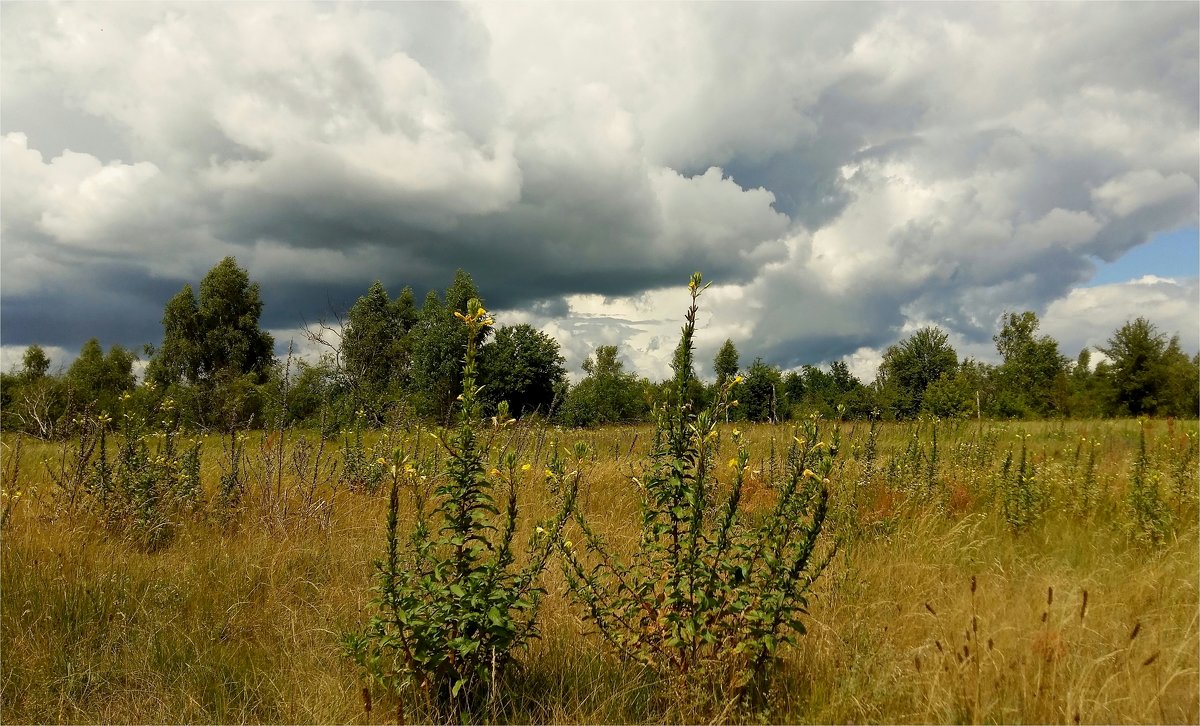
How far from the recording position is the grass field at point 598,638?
3.10 meters

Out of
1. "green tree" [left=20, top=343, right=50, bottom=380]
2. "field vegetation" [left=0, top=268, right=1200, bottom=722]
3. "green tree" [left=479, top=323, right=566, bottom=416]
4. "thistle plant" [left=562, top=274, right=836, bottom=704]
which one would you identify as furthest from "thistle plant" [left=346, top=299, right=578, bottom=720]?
"green tree" [left=20, top=343, right=50, bottom=380]

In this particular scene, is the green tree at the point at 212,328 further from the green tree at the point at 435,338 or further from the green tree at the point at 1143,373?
the green tree at the point at 1143,373

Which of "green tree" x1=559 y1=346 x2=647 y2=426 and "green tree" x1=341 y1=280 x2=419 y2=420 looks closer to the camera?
"green tree" x1=341 y1=280 x2=419 y2=420

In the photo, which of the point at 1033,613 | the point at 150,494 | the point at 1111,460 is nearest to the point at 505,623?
the point at 1033,613

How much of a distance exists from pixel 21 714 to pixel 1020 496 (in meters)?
7.83

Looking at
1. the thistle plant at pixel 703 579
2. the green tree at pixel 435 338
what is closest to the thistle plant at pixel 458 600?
the thistle plant at pixel 703 579

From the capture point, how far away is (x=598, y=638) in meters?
3.72

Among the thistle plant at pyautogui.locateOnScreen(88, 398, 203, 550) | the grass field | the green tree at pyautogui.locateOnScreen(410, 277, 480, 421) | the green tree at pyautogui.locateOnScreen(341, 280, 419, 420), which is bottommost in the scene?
the grass field

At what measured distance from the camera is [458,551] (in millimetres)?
3006

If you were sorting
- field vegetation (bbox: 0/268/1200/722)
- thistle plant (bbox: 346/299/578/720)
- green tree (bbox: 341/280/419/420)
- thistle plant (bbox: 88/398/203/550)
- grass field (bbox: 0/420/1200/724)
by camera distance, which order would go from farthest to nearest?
green tree (bbox: 341/280/419/420), thistle plant (bbox: 88/398/203/550), grass field (bbox: 0/420/1200/724), field vegetation (bbox: 0/268/1200/722), thistle plant (bbox: 346/299/578/720)

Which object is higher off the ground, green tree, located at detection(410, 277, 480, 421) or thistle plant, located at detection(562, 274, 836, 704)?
green tree, located at detection(410, 277, 480, 421)

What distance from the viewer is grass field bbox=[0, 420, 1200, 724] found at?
310cm

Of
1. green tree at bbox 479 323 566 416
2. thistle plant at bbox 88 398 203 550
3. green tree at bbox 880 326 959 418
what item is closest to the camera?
thistle plant at bbox 88 398 203 550

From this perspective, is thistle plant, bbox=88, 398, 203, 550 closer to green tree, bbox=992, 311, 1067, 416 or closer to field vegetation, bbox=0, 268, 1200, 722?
field vegetation, bbox=0, 268, 1200, 722
